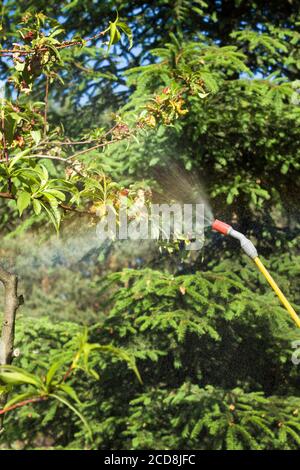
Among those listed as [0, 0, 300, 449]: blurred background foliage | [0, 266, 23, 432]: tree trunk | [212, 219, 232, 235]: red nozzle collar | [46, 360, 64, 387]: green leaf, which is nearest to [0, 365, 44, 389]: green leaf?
[46, 360, 64, 387]: green leaf

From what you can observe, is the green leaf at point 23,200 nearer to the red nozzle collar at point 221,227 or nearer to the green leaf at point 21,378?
the green leaf at point 21,378

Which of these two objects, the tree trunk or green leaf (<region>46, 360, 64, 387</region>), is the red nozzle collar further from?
green leaf (<region>46, 360, 64, 387</region>)

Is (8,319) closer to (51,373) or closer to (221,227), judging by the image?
(51,373)

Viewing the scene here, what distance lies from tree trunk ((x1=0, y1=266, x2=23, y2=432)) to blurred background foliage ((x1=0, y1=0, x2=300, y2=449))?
2.07 metres

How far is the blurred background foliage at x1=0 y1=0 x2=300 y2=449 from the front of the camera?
387cm

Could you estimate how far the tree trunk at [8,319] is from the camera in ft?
4.89

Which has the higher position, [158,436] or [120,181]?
[120,181]

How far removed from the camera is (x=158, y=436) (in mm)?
4207

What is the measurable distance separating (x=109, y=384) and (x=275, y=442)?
1.37 m

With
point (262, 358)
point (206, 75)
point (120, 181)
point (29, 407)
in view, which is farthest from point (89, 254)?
point (206, 75)

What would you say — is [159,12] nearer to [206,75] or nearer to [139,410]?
[206,75]

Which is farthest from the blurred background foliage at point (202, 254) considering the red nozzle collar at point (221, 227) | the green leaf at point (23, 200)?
the green leaf at point (23, 200)

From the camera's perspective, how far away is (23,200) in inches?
57.6

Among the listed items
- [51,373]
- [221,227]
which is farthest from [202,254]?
[51,373]
